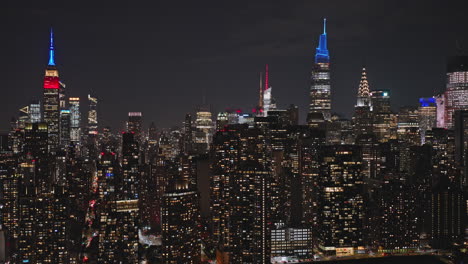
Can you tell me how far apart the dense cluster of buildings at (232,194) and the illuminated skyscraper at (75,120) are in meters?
0.31

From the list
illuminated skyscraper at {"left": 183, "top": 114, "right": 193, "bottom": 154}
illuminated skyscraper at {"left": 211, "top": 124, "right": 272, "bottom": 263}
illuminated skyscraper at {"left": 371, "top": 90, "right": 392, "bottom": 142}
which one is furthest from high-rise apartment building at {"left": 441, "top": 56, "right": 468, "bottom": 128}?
illuminated skyscraper at {"left": 183, "top": 114, "right": 193, "bottom": 154}

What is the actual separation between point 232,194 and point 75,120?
1271 cm

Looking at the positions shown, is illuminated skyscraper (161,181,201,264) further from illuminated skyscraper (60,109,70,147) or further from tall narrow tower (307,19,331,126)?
tall narrow tower (307,19,331,126)

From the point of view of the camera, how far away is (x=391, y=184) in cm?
1892

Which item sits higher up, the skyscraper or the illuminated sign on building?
the illuminated sign on building

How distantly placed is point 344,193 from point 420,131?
964 centimetres

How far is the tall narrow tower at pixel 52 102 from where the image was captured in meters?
22.0

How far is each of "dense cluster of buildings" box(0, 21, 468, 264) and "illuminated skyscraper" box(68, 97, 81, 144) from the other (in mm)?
306

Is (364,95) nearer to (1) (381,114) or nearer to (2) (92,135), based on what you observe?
(1) (381,114)

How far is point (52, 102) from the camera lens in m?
24.8

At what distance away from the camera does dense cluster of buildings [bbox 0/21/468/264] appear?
15.0m

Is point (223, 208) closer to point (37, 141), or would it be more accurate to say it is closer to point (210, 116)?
point (37, 141)

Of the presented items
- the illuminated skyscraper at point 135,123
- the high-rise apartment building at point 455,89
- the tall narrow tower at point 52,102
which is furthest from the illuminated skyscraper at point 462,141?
the tall narrow tower at point 52,102

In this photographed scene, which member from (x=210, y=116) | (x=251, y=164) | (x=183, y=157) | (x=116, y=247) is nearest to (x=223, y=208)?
(x=251, y=164)
